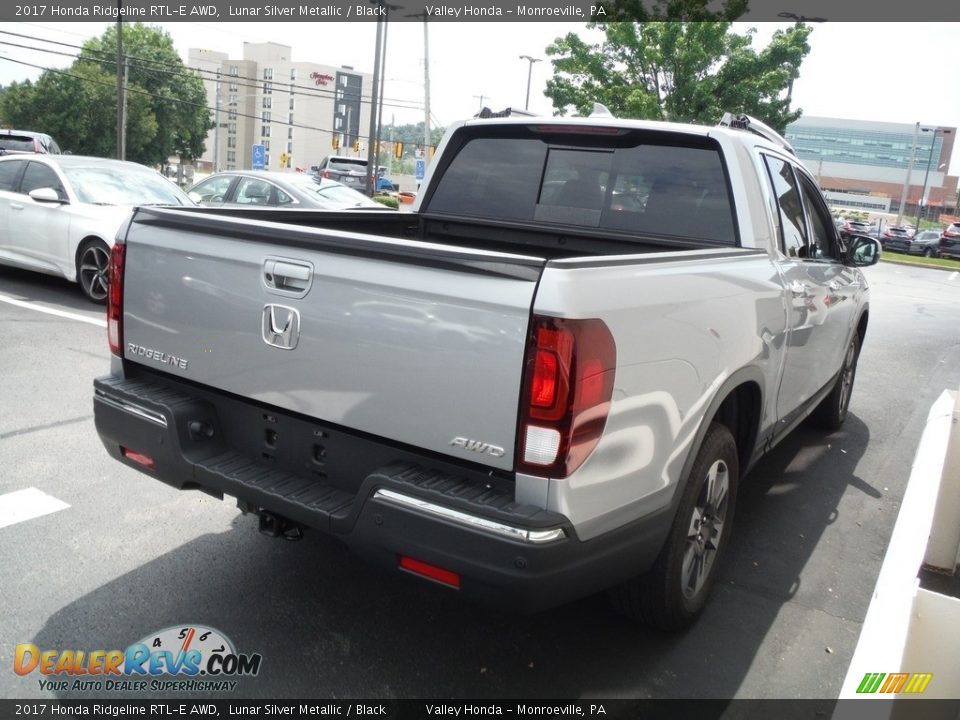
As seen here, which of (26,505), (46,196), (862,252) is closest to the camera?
(26,505)

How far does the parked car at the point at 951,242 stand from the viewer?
120 ft

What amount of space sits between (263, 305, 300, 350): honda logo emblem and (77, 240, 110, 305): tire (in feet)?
23.3

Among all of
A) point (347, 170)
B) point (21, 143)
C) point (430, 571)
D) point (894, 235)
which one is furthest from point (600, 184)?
point (894, 235)

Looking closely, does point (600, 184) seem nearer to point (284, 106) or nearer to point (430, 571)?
point (430, 571)

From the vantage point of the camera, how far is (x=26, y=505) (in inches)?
165

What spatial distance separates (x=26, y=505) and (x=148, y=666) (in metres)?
1.69

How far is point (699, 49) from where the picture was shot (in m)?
27.9

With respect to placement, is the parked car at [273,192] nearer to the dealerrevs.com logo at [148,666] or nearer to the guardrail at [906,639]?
the dealerrevs.com logo at [148,666]

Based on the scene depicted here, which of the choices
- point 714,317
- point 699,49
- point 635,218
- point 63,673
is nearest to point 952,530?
point 714,317

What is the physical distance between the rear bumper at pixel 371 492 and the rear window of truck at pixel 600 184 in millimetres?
Answer: 1703

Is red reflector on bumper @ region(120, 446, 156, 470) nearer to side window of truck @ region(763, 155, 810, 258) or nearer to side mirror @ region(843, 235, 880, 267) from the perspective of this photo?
side window of truck @ region(763, 155, 810, 258)

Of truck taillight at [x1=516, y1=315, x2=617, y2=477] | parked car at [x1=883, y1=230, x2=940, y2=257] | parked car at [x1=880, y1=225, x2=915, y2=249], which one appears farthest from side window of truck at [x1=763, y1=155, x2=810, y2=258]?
parked car at [x1=880, y1=225, x2=915, y2=249]

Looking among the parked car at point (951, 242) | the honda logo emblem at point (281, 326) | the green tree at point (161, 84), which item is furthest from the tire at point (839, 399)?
the green tree at point (161, 84)

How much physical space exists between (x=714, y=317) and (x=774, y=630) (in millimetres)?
1373
